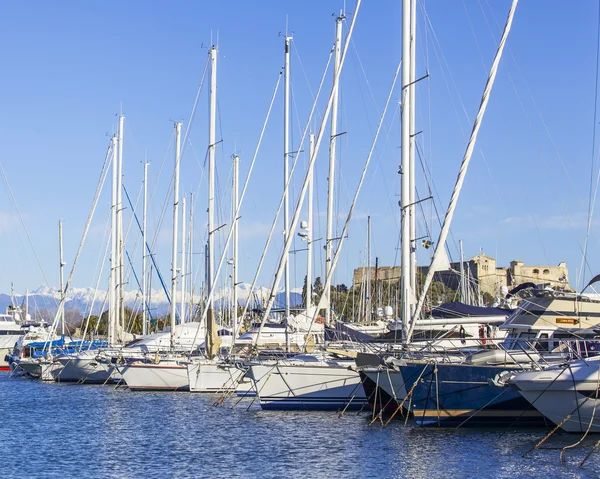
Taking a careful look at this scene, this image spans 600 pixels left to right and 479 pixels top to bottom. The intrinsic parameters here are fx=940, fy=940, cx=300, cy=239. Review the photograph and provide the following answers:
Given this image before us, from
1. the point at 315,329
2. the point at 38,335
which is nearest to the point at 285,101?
the point at 315,329

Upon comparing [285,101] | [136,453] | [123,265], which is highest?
[285,101]

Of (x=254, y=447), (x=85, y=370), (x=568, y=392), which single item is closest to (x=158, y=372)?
(x=85, y=370)

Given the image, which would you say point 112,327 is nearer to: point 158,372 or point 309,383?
point 158,372

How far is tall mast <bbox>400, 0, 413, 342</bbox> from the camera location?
27578 mm

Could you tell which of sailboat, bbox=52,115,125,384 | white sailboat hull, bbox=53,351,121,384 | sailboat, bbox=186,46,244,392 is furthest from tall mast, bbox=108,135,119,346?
sailboat, bbox=186,46,244,392

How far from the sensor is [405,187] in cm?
2897

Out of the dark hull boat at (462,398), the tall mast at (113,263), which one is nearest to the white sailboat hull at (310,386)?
the dark hull boat at (462,398)

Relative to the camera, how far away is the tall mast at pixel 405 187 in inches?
1086

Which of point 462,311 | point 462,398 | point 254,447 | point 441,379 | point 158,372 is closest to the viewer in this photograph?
point 254,447

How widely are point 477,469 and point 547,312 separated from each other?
29.2 ft

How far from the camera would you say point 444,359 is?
86.5ft

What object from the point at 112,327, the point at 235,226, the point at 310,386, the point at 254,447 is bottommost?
the point at 254,447

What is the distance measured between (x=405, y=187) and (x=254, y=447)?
960 cm

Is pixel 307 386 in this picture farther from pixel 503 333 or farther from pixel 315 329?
pixel 503 333
